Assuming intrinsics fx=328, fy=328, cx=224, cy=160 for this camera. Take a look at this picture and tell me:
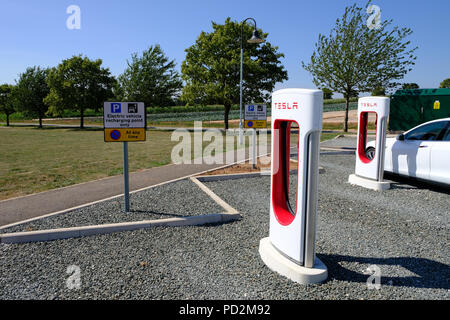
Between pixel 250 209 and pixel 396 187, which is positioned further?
pixel 396 187

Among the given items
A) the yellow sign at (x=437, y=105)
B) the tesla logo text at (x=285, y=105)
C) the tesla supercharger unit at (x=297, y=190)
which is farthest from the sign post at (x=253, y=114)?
the yellow sign at (x=437, y=105)

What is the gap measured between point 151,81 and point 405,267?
35799 millimetres

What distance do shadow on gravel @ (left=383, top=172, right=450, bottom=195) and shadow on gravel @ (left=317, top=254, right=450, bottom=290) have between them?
4.05 metres

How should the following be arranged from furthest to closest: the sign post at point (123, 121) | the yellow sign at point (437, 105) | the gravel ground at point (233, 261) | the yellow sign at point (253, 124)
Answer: the yellow sign at point (437, 105) < the yellow sign at point (253, 124) < the sign post at point (123, 121) < the gravel ground at point (233, 261)

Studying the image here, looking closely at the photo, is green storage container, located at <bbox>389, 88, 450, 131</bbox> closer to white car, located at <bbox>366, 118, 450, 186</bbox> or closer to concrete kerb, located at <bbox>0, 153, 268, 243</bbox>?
white car, located at <bbox>366, 118, 450, 186</bbox>

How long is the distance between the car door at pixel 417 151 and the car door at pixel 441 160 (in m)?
0.09

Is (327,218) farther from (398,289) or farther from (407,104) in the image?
(407,104)

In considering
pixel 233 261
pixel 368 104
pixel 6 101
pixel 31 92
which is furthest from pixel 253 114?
pixel 6 101

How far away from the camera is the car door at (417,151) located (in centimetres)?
707

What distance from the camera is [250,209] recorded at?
604 centimetres

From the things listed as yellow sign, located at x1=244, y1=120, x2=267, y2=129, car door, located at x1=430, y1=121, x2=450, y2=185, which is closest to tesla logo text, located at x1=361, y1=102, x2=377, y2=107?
car door, located at x1=430, y1=121, x2=450, y2=185

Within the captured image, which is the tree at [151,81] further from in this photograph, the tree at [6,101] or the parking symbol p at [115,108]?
the parking symbol p at [115,108]

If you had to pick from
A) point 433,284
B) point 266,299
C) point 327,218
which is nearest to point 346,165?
point 327,218

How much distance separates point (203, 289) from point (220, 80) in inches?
1084
